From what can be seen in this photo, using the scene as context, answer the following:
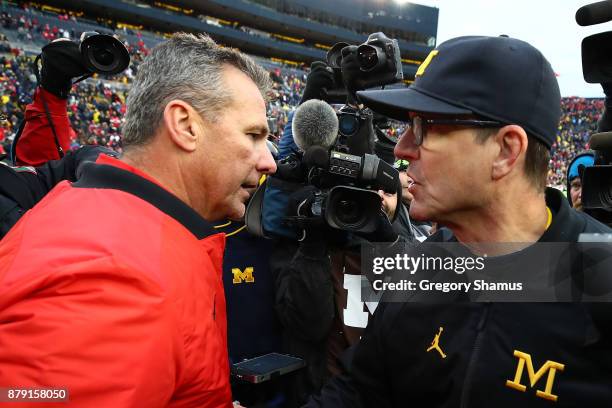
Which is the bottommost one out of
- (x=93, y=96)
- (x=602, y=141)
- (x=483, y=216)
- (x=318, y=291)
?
(x=318, y=291)

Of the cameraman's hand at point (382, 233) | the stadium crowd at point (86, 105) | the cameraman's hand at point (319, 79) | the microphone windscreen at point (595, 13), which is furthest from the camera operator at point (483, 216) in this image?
the stadium crowd at point (86, 105)

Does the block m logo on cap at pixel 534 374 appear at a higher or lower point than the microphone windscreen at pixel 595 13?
lower

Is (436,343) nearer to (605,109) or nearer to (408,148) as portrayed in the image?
(408,148)

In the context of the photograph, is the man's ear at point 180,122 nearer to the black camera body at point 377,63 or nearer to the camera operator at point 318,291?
the camera operator at point 318,291

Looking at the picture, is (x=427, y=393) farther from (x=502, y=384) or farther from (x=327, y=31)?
(x=327, y=31)

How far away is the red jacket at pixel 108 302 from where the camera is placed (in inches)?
28.4

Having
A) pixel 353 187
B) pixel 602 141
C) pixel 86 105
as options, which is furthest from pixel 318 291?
pixel 86 105

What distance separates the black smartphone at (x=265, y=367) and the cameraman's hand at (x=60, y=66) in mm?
1612

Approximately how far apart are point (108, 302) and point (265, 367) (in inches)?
38.8

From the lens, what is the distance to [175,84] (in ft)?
3.95

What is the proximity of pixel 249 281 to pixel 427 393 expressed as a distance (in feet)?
3.39

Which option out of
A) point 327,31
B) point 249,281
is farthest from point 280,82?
point 249,281

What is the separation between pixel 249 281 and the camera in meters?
2.00

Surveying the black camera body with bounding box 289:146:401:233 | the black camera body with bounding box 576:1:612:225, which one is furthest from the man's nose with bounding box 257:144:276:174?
the black camera body with bounding box 576:1:612:225
